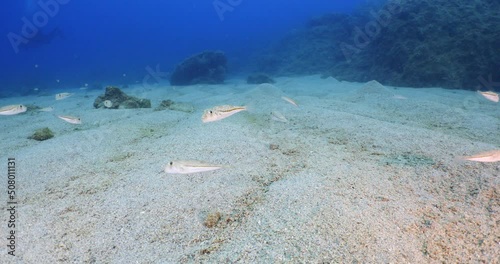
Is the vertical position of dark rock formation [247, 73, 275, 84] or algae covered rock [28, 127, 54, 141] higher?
dark rock formation [247, 73, 275, 84]

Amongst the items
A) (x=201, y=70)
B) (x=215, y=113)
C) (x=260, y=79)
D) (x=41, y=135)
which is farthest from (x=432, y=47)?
(x=201, y=70)

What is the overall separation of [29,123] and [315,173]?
952cm

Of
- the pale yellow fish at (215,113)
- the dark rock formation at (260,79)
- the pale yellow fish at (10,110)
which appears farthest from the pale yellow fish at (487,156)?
the dark rock formation at (260,79)

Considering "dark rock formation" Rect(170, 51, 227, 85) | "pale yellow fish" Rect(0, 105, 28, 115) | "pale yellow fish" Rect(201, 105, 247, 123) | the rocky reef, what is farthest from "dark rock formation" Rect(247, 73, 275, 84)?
"pale yellow fish" Rect(201, 105, 247, 123)

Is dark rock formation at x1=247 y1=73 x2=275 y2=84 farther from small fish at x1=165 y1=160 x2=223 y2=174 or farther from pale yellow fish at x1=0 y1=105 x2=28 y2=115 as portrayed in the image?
small fish at x1=165 y1=160 x2=223 y2=174

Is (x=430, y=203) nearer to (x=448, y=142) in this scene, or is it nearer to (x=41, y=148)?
(x=448, y=142)

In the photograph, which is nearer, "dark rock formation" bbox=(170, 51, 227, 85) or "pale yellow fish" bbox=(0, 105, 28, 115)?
"pale yellow fish" bbox=(0, 105, 28, 115)

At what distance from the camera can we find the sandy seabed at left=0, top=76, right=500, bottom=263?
246 cm

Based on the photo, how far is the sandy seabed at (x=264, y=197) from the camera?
2465 mm

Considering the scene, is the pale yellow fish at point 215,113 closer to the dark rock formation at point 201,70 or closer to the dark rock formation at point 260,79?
the dark rock formation at point 260,79

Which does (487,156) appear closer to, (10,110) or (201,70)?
(10,110)

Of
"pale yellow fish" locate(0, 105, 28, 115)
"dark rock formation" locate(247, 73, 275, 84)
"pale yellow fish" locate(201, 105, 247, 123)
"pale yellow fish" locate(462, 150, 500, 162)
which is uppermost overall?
"dark rock formation" locate(247, 73, 275, 84)

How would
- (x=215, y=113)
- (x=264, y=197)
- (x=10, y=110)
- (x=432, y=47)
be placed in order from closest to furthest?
(x=264, y=197), (x=215, y=113), (x=10, y=110), (x=432, y=47)

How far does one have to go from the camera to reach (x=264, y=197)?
3.27m
